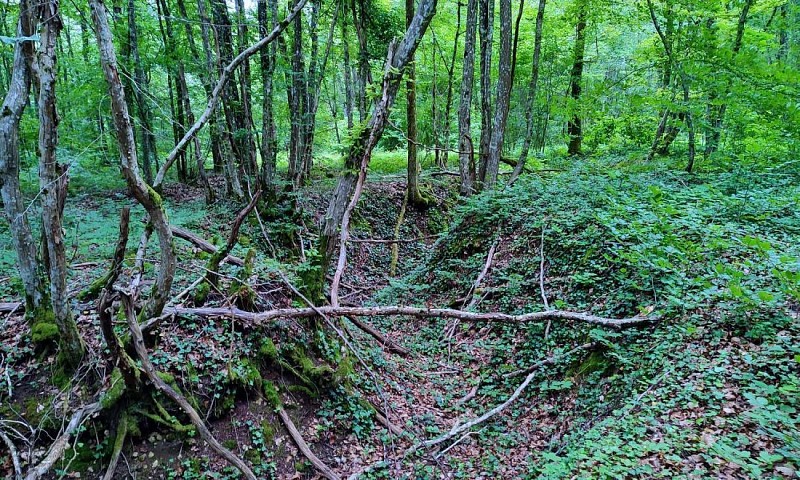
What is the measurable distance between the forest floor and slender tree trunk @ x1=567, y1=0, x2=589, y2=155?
20.9 ft

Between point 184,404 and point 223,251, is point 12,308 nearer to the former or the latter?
point 223,251

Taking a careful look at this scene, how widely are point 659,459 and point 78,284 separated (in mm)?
6554

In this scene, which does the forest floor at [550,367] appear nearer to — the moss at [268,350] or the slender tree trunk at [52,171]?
the moss at [268,350]

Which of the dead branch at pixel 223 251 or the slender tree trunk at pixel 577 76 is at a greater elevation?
the slender tree trunk at pixel 577 76

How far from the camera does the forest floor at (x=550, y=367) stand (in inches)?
144

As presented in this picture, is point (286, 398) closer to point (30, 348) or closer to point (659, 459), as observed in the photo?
point (30, 348)

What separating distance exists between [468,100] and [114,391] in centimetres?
1040

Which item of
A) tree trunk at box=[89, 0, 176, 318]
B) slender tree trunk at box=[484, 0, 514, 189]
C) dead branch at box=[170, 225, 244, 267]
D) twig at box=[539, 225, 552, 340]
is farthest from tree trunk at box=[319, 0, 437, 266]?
slender tree trunk at box=[484, 0, 514, 189]

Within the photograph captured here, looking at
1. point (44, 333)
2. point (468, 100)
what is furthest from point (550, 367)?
point (468, 100)

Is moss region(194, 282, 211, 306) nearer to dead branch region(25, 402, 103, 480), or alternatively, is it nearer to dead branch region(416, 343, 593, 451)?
dead branch region(25, 402, 103, 480)

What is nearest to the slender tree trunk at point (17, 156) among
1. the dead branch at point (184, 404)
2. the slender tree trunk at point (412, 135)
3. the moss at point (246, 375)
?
the dead branch at point (184, 404)

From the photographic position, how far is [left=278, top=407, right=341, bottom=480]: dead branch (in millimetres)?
4383

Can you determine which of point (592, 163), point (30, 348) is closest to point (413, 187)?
point (592, 163)

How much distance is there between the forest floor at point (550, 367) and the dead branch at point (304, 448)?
0.34 ft
